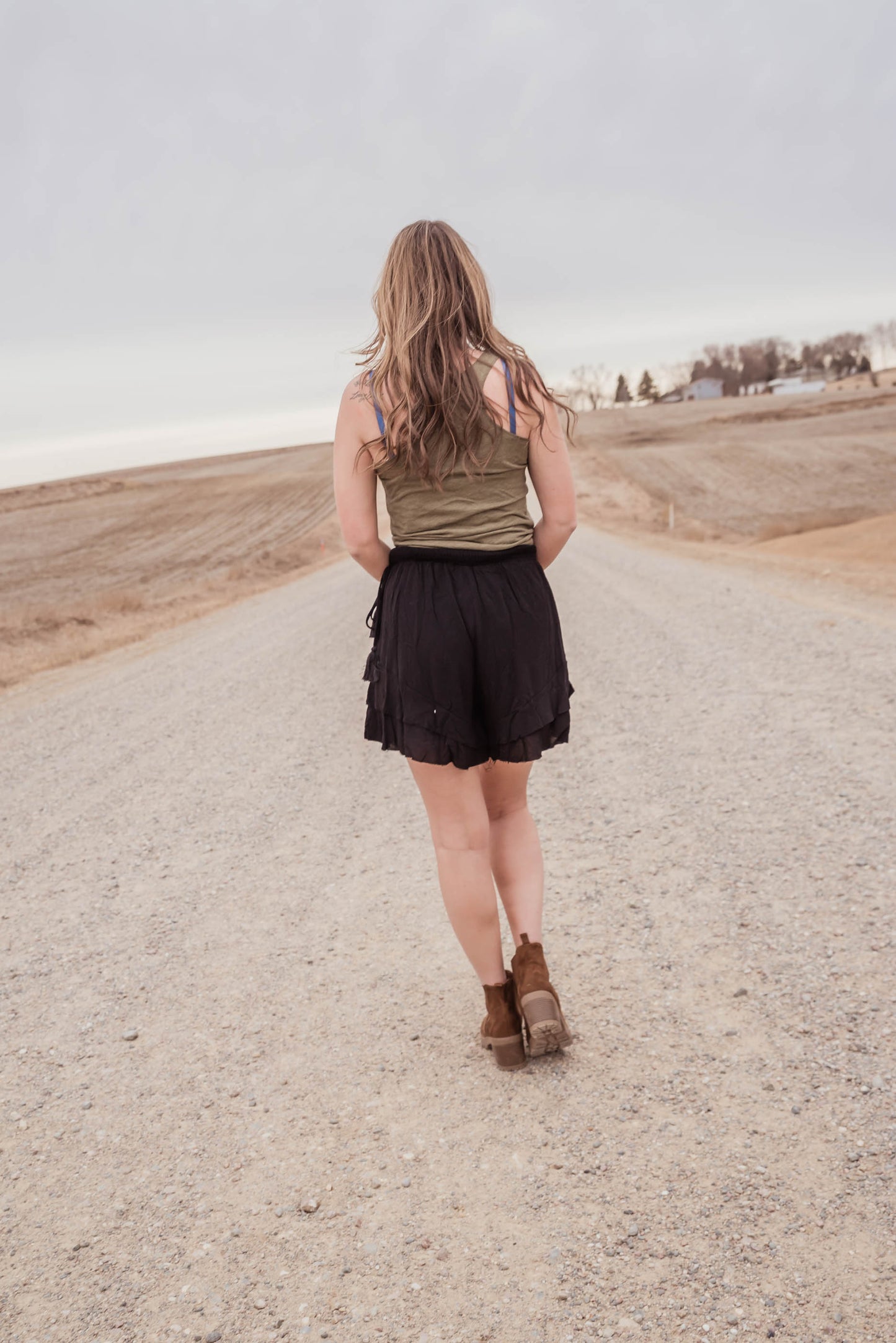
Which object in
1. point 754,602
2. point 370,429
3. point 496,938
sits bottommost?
point 754,602

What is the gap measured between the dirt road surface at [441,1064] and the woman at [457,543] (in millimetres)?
437

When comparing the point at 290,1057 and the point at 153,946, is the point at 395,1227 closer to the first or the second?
the point at 290,1057

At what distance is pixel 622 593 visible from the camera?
11898 mm

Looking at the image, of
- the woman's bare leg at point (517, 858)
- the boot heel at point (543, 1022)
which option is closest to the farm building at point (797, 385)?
the woman's bare leg at point (517, 858)

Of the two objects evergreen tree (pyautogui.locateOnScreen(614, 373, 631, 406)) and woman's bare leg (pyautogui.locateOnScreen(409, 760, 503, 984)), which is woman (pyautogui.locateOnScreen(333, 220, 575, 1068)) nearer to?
woman's bare leg (pyautogui.locateOnScreen(409, 760, 503, 984))

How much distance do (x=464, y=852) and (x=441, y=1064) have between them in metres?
0.68

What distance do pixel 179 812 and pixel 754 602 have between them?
25.0 feet

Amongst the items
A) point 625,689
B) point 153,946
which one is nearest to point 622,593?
point 625,689

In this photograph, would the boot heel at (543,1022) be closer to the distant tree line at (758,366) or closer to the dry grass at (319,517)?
the dry grass at (319,517)

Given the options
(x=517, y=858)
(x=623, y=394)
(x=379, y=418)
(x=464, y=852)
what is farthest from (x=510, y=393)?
(x=623, y=394)

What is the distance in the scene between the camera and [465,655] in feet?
7.29

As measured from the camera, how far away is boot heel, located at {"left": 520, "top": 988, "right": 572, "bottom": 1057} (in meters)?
2.44

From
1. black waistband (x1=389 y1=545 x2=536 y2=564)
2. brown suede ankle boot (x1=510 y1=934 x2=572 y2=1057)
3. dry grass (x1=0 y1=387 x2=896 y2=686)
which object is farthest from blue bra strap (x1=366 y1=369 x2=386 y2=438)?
brown suede ankle boot (x1=510 y1=934 x2=572 y2=1057)

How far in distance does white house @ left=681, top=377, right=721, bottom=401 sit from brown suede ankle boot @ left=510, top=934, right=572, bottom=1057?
412 ft
